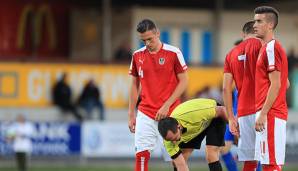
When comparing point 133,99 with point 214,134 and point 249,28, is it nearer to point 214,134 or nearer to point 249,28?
point 214,134

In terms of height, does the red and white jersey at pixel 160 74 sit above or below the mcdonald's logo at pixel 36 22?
below

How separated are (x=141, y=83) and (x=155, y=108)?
433 mm

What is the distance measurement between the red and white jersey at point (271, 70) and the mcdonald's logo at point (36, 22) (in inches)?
800

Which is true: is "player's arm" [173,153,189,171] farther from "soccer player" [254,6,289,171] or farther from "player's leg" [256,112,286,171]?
"player's leg" [256,112,286,171]

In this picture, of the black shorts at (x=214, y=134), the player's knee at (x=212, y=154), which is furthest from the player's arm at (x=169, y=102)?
the player's knee at (x=212, y=154)

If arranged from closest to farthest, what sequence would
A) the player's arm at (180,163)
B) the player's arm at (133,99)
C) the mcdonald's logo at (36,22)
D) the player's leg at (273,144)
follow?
the player's leg at (273,144)
the player's arm at (180,163)
the player's arm at (133,99)
the mcdonald's logo at (36,22)

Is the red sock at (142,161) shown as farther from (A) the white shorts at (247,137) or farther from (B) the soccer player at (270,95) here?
(B) the soccer player at (270,95)

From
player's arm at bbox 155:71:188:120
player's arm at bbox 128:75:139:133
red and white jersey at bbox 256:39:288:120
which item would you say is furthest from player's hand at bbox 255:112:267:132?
player's arm at bbox 128:75:139:133

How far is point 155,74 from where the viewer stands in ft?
41.9

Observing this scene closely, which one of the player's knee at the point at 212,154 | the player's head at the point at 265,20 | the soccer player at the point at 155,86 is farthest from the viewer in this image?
the soccer player at the point at 155,86

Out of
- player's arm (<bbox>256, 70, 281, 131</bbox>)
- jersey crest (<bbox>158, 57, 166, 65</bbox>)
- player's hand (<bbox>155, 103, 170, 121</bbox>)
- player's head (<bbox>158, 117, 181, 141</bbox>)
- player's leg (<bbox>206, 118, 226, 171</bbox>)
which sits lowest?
player's leg (<bbox>206, 118, 226, 171</bbox>)

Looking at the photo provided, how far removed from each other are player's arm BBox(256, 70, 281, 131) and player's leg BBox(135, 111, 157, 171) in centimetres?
246

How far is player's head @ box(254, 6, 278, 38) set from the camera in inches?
424

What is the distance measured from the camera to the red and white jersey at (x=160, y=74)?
1274cm
